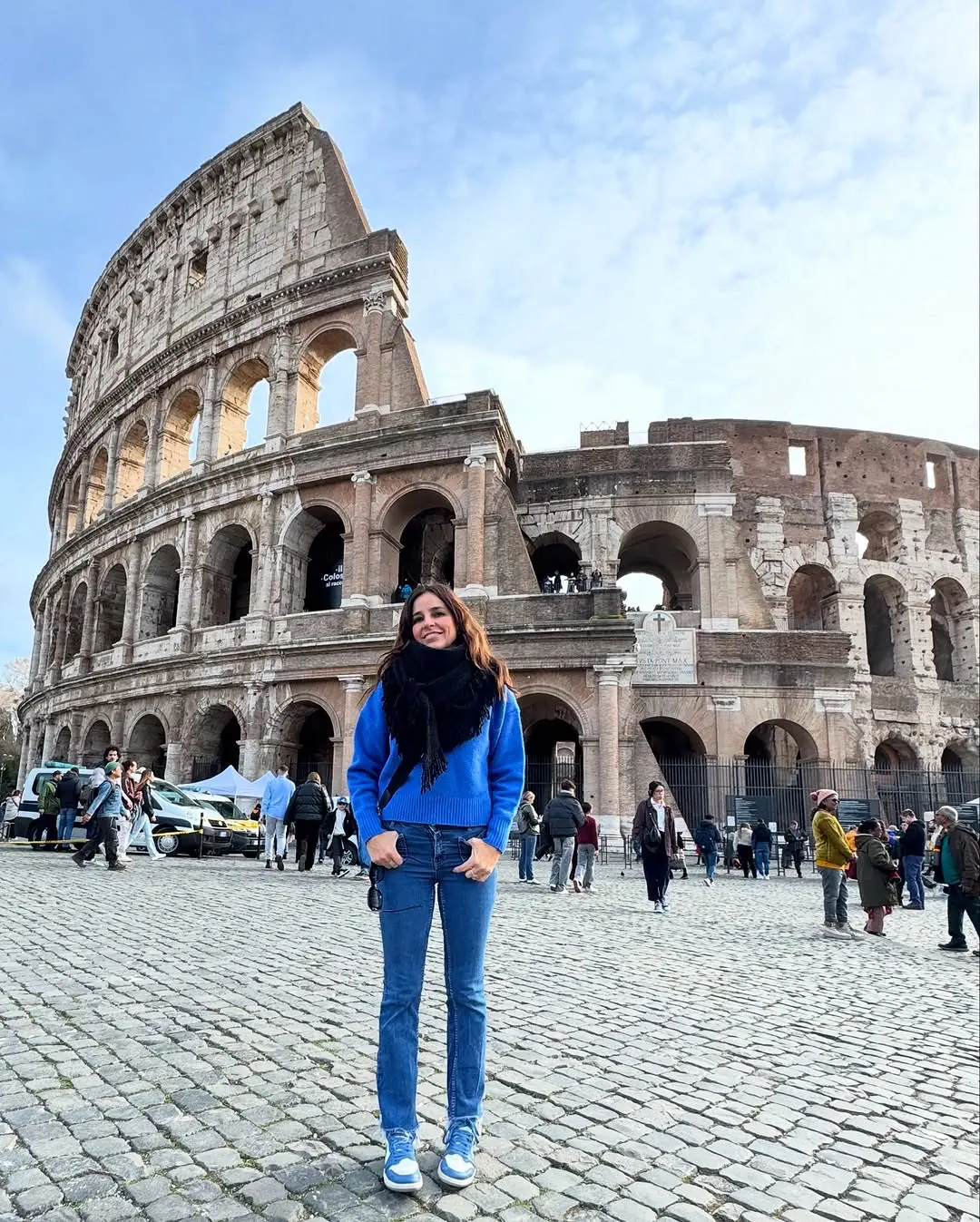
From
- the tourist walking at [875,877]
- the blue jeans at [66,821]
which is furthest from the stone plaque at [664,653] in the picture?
the blue jeans at [66,821]

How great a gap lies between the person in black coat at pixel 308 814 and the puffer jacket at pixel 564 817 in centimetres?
323

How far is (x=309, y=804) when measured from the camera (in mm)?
11641

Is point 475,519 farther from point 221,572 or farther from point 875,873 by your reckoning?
point 875,873

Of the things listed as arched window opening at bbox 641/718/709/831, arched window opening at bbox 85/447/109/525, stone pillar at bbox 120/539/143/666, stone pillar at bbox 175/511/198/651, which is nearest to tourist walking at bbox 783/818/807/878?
arched window opening at bbox 641/718/709/831

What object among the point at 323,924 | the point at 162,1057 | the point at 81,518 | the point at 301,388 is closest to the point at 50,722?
the point at 81,518

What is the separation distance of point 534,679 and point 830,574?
11071mm

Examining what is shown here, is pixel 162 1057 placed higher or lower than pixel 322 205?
lower

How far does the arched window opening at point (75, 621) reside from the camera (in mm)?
27938

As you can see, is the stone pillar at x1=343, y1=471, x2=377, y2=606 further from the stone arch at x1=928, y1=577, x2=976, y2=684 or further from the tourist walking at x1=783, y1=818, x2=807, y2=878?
the stone arch at x1=928, y1=577, x2=976, y2=684

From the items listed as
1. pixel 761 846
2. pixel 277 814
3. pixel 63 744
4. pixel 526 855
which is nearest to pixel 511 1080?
pixel 526 855

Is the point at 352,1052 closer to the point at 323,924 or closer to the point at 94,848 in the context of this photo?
the point at 323,924

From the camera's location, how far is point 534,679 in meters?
18.0

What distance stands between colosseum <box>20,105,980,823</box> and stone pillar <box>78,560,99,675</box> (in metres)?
0.09

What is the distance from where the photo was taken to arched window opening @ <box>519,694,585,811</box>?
Result: 19062 millimetres
